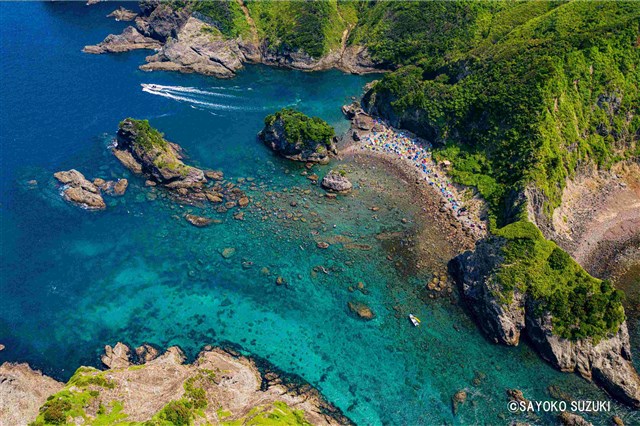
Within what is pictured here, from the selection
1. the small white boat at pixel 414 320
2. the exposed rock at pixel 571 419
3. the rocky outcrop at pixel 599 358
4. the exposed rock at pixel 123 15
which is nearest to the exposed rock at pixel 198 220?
the small white boat at pixel 414 320

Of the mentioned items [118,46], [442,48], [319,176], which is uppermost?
[442,48]

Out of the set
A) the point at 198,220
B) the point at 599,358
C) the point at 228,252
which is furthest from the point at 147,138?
the point at 599,358

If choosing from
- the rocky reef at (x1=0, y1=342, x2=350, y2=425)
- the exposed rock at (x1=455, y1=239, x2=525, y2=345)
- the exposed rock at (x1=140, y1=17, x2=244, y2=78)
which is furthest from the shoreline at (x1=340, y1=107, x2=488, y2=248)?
the rocky reef at (x1=0, y1=342, x2=350, y2=425)

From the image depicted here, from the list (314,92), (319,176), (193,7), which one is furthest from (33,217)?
(193,7)

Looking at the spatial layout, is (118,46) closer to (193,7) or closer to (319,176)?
(193,7)

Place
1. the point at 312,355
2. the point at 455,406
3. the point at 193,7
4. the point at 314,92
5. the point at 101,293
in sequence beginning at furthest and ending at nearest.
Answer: the point at 193,7 → the point at 314,92 → the point at 101,293 → the point at 312,355 → the point at 455,406

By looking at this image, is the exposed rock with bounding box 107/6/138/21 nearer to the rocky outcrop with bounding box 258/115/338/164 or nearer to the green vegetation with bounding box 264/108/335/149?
the rocky outcrop with bounding box 258/115/338/164
